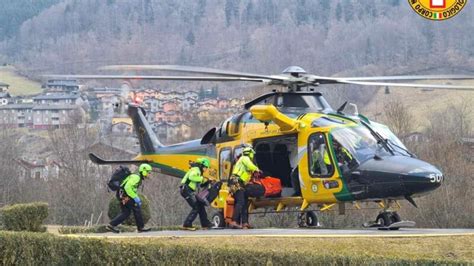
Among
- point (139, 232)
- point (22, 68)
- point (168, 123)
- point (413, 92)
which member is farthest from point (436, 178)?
point (22, 68)

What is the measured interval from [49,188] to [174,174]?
50126mm

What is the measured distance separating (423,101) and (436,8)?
108897 millimetres

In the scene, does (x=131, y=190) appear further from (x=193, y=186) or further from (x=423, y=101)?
(x=423, y=101)

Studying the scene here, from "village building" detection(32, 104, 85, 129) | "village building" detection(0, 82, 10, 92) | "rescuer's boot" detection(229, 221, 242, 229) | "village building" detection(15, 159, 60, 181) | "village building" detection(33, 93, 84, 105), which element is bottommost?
"village building" detection(15, 159, 60, 181)

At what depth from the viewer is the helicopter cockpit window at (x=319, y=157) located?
21.8m

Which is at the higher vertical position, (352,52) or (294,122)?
(352,52)

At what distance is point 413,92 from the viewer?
470 feet

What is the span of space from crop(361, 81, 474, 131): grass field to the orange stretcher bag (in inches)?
3740

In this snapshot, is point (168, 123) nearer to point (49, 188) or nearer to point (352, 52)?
point (49, 188)

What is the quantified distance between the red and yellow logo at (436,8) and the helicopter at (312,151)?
4.67 meters

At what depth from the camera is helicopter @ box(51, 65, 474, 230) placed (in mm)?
20656

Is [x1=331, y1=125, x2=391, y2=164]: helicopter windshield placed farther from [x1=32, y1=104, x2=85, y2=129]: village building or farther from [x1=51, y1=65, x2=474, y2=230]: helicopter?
[x1=32, y1=104, x2=85, y2=129]: village building

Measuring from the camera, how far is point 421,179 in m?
20.0

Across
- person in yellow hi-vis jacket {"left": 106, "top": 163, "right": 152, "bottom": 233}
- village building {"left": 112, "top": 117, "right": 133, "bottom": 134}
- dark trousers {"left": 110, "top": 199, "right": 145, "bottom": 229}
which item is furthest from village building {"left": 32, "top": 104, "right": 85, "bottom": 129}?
person in yellow hi-vis jacket {"left": 106, "top": 163, "right": 152, "bottom": 233}
